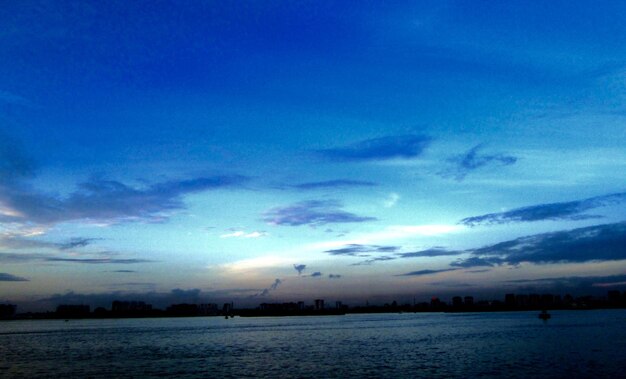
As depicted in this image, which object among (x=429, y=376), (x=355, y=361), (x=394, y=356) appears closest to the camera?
(x=429, y=376)

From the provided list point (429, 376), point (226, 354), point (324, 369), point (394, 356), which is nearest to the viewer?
point (429, 376)

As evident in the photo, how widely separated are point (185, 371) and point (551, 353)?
45.3 meters

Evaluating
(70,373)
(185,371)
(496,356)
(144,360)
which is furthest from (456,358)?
(70,373)

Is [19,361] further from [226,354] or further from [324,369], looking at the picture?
[324,369]

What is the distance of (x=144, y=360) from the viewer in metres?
68.7

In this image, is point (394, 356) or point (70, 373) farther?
point (394, 356)

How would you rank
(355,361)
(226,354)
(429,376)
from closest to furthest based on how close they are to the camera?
(429,376), (355,361), (226,354)

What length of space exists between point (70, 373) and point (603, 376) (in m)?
52.6

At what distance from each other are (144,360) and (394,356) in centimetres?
3286

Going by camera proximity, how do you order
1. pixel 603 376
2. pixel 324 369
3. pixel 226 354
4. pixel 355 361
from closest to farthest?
1. pixel 603 376
2. pixel 324 369
3. pixel 355 361
4. pixel 226 354

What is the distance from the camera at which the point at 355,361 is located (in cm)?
6247

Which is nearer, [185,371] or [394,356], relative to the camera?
[185,371]

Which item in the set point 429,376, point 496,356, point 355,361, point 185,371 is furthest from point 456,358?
point 185,371

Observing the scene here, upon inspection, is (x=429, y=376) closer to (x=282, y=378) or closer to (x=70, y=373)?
(x=282, y=378)
